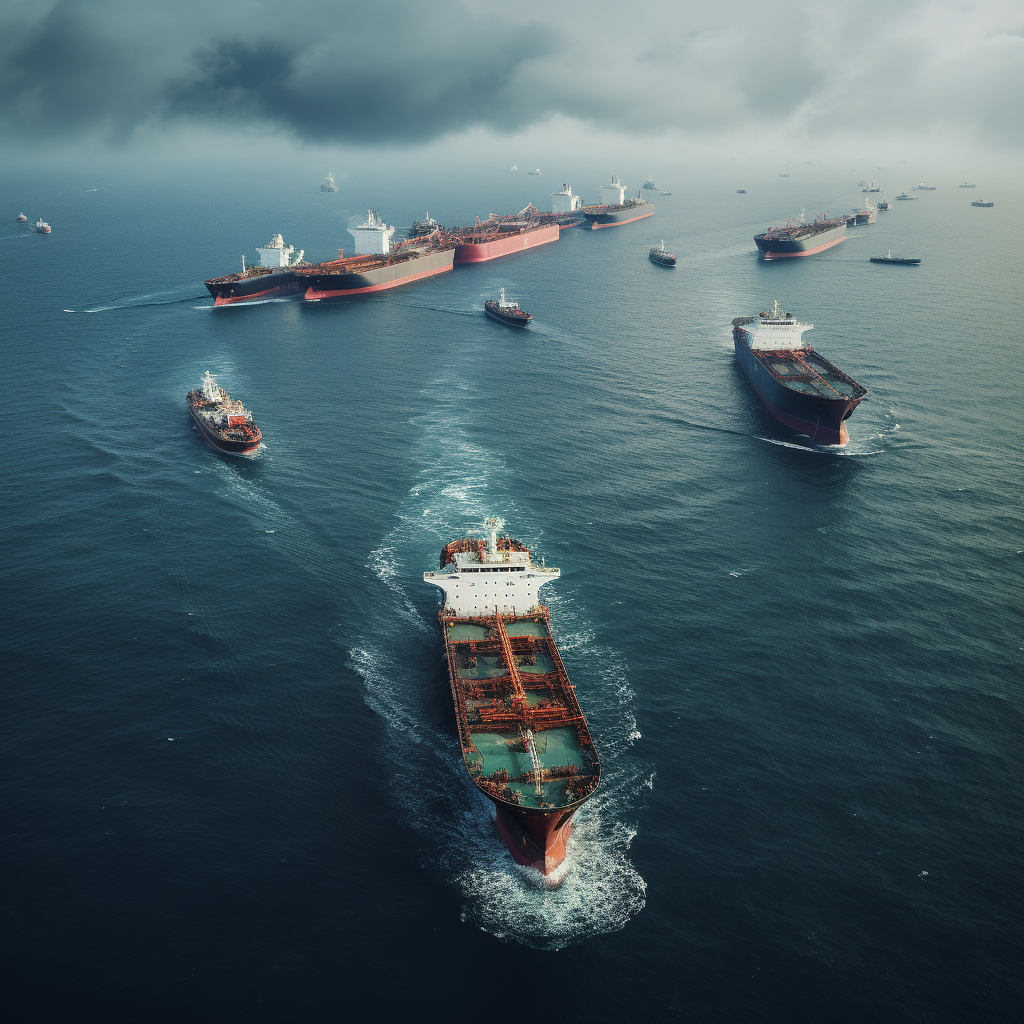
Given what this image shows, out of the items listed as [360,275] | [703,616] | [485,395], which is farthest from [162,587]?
[360,275]

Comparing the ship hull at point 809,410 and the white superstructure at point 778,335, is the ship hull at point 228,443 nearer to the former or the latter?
the ship hull at point 809,410

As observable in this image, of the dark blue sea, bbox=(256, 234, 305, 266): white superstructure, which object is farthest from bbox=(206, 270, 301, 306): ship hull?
the dark blue sea

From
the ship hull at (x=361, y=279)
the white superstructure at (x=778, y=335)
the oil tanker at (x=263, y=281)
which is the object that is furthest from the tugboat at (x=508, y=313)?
the oil tanker at (x=263, y=281)

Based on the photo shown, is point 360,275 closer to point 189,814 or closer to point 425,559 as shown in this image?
point 425,559

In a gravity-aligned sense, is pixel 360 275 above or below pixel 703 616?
above

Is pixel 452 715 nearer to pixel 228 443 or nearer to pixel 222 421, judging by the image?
pixel 228 443
